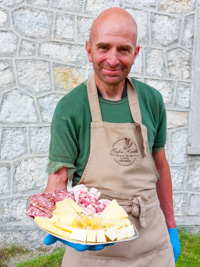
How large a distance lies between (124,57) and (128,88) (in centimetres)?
22

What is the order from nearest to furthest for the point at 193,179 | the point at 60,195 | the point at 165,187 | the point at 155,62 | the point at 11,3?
the point at 60,195, the point at 165,187, the point at 11,3, the point at 155,62, the point at 193,179

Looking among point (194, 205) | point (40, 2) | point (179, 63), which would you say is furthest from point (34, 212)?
point (194, 205)

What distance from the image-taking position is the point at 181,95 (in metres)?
3.64

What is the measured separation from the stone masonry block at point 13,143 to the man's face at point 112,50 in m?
1.86

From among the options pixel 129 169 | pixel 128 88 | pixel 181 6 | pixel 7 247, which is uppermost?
pixel 181 6

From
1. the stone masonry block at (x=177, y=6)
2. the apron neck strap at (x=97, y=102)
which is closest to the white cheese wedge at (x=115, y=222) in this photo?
the apron neck strap at (x=97, y=102)

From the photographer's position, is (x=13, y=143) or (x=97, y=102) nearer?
(x=97, y=102)

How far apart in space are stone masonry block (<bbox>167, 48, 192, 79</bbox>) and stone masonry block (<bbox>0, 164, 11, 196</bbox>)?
1999 mm

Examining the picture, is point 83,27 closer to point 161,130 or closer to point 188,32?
Result: point 188,32

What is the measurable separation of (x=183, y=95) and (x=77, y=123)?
7.61 ft

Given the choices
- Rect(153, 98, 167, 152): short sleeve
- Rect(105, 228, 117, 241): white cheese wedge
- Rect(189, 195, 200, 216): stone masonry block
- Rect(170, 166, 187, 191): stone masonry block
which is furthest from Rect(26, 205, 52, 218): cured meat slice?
Rect(189, 195, 200, 216): stone masonry block

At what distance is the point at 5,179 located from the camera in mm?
3318

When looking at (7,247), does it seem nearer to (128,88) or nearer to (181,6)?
(128,88)

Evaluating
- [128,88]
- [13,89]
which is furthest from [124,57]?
[13,89]
